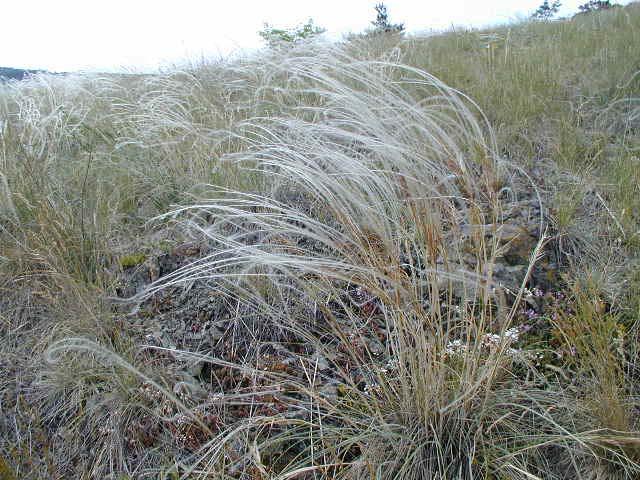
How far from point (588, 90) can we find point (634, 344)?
2659 millimetres

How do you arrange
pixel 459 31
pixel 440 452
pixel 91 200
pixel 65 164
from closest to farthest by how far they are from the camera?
pixel 440 452 → pixel 91 200 → pixel 65 164 → pixel 459 31

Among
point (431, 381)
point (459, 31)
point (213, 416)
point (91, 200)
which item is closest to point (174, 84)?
point (91, 200)

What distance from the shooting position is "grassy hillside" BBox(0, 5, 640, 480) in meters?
1.32

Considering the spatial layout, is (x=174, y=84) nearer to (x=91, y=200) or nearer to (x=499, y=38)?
(x=91, y=200)

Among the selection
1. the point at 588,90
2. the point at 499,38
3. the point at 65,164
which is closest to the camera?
the point at 65,164

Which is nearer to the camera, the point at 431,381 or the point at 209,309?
the point at 431,381

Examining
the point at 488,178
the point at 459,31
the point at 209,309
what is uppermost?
the point at 459,31

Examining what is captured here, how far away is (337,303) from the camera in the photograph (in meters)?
1.98

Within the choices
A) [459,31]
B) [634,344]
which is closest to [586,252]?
[634,344]

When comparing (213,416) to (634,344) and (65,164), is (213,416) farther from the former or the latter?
(65,164)

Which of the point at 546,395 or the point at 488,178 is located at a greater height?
the point at 488,178

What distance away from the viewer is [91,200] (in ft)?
8.57

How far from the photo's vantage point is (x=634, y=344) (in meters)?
1.47

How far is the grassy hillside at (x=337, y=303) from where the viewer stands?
132 centimetres
